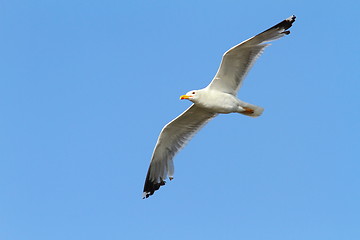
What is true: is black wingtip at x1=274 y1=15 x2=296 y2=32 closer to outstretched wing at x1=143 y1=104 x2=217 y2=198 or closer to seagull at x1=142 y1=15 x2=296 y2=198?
seagull at x1=142 y1=15 x2=296 y2=198

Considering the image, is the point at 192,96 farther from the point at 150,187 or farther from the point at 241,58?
the point at 150,187

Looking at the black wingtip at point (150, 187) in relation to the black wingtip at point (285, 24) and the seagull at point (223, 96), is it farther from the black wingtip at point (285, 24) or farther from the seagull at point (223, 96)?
the black wingtip at point (285, 24)

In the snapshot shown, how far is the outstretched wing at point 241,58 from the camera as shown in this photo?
1223 centimetres

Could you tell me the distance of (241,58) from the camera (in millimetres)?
12453

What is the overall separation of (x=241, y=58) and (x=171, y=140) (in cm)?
234

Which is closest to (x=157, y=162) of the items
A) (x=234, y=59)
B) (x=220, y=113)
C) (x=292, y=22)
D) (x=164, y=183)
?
(x=164, y=183)

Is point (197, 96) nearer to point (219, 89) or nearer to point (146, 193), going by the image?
point (219, 89)

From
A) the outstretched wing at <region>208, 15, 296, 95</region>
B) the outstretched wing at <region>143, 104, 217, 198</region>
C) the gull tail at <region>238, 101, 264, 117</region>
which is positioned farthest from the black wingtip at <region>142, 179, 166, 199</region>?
the outstretched wing at <region>208, 15, 296, 95</region>

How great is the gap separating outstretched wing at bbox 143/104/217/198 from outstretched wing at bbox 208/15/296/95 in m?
0.82

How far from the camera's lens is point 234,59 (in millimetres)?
12391

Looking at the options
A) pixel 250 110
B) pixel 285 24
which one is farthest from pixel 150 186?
pixel 285 24

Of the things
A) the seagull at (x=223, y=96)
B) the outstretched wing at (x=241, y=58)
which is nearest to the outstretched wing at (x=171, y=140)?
the seagull at (x=223, y=96)

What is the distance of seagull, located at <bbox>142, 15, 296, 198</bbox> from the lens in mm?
12289

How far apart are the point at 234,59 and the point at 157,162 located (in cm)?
285
